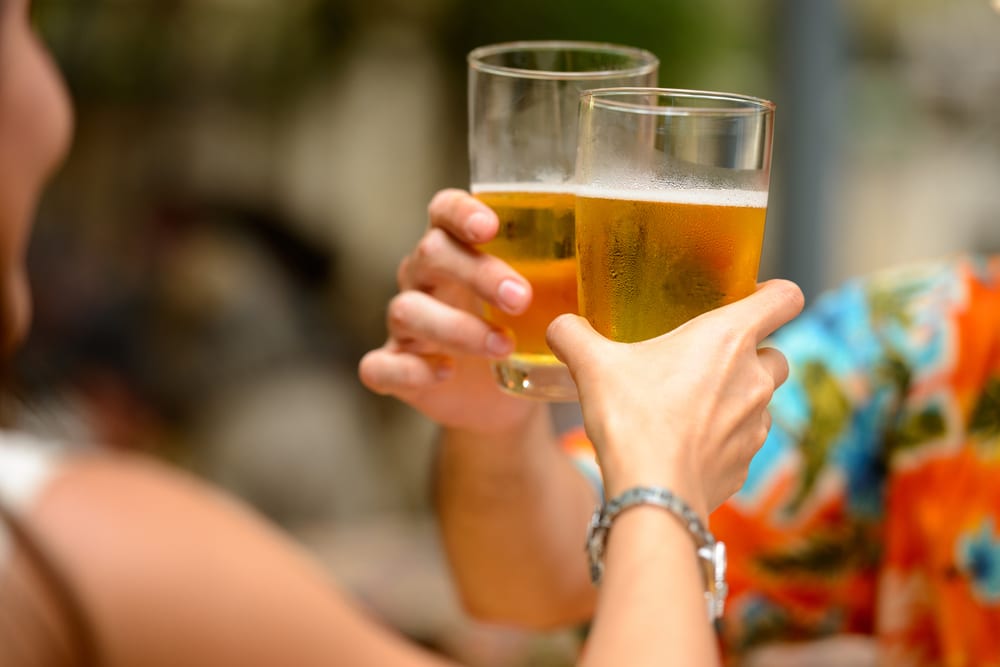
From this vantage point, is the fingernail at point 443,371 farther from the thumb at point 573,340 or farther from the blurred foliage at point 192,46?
the blurred foliage at point 192,46

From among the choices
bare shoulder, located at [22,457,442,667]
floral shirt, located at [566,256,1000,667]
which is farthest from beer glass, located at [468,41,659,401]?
floral shirt, located at [566,256,1000,667]

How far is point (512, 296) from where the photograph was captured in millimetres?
927

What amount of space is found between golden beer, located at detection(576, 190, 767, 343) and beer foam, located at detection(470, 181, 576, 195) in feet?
0.50

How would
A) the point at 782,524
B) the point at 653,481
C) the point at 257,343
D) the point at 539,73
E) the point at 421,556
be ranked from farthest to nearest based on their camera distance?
the point at 421,556, the point at 257,343, the point at 782,524, the point at 539,73, the point at 653,481

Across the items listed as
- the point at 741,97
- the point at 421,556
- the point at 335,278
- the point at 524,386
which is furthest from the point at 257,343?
the point at 741,97

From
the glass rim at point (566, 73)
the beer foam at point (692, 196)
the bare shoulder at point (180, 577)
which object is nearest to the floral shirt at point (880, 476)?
the bare shoulder at point (180, 577)

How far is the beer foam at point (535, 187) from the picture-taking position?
3.04 ft

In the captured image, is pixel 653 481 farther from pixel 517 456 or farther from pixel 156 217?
pixel 156 217

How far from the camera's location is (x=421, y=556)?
3.23 meters

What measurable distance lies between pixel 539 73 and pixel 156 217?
209cm

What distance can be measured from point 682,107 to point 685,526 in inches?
11.3

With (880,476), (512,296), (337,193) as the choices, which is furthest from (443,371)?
(337,193)

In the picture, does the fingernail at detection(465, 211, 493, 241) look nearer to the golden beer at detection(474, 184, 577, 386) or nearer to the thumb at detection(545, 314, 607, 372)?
the golden beer at detection(474, 184, 577, 386)

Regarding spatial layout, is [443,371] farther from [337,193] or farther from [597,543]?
[337,193]
